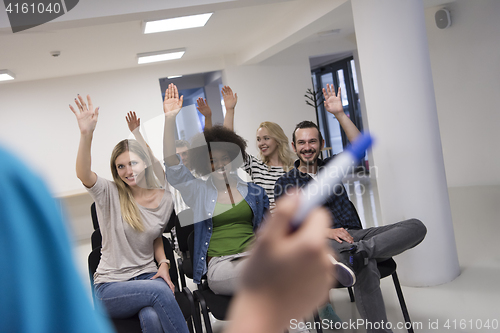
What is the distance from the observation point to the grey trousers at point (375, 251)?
2359 millimetres

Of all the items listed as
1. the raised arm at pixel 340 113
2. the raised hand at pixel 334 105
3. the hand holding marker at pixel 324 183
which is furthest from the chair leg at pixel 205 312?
the hand holding marker at pixel 324 183

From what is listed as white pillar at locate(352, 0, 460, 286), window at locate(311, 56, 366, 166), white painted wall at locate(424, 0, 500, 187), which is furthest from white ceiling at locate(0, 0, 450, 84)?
window at locate(311, 56, 366, 166)

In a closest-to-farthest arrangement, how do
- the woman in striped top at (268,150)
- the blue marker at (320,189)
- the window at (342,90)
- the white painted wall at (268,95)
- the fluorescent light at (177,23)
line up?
the blue marker at (320,189) < the woman in striped top at (268,150) < the fluorescent light at (177,23) < the white painted wall at (268,95) < the window at (342,90)

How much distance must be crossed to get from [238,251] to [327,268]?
7.23ft

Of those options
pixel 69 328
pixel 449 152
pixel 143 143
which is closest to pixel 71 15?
pixel 143 143

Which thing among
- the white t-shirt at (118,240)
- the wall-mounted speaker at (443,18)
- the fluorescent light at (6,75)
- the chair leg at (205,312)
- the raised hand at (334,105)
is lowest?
the chair leg at (205,312)

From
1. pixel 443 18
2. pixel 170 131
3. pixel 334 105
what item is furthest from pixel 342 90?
pixel 170 131

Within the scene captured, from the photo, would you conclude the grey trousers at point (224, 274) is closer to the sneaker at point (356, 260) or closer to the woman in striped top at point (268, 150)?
the sneaker at point (356, 260)

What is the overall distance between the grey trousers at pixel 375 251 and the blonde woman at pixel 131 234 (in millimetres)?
988

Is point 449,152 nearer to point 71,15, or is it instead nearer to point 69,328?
point 71,15

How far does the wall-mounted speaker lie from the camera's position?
609 cm

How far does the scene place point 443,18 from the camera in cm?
612

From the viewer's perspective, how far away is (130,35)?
210 inches

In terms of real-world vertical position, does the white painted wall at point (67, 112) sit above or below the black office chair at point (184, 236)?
above
